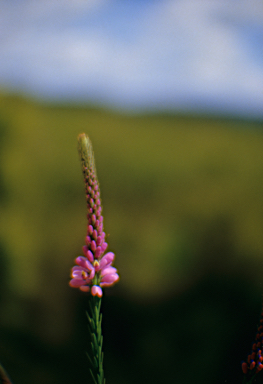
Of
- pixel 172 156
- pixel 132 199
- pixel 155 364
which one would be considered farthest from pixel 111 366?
pixel 172 156

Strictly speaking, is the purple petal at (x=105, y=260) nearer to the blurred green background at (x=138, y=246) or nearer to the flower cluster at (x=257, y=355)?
the flower cluster at (x=257, y=355)

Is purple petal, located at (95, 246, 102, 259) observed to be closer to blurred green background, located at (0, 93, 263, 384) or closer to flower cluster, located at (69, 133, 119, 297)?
flower cluster, located at (69, 133, 119, 297)

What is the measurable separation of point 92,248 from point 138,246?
41cm

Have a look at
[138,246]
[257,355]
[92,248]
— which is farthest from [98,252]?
[138,246]

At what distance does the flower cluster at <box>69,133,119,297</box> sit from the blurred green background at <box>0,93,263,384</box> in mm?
390

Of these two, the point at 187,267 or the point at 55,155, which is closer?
the point at 187,267

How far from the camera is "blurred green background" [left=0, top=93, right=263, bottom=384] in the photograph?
0.58 meters

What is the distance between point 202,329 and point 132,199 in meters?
0.30

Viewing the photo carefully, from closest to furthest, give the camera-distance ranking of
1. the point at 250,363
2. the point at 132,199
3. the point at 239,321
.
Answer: the point at 250,363 < the point at 239,321 < the point at 132,199

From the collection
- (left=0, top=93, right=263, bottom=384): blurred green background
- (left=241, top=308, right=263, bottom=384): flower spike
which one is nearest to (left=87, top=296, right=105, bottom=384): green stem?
(left=241, top=308, right=263, bottom=384): flower spike

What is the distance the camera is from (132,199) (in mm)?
679

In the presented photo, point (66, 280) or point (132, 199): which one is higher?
point (132, 199)

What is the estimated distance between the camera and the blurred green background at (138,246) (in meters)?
0.58

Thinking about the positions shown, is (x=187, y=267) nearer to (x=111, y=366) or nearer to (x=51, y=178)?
(x=111, y=366)
